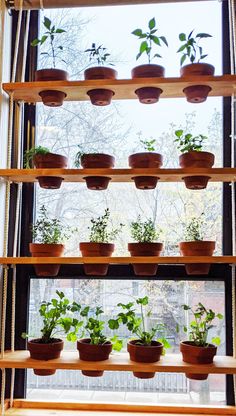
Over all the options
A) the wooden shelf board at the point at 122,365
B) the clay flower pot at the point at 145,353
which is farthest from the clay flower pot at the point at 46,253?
the clay flower pot at the point at 145,353

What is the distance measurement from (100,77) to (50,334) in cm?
112

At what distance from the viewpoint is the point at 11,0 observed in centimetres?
200

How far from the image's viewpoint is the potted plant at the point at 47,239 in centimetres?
182

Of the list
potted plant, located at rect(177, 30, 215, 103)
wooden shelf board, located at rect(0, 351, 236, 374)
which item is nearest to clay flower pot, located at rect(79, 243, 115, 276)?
wooden shelf board, located at rect(0, 351, 236, 374)

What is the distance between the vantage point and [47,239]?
188 cm

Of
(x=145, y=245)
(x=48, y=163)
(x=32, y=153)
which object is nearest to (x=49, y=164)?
(x=48, y=163)

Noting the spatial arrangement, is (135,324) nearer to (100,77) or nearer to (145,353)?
(145,353)

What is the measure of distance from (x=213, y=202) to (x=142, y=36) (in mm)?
802

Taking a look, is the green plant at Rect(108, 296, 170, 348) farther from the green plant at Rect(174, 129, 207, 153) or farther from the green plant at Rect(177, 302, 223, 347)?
the green plant at Rect(174, 129, 207, 153)

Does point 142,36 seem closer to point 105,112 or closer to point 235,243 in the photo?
point 105,112

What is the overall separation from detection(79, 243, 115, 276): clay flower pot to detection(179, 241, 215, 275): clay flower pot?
31 centimetres

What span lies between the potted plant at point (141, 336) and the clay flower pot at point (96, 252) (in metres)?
0.17

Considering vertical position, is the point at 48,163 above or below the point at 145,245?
above

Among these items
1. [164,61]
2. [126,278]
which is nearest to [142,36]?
[164,61]
